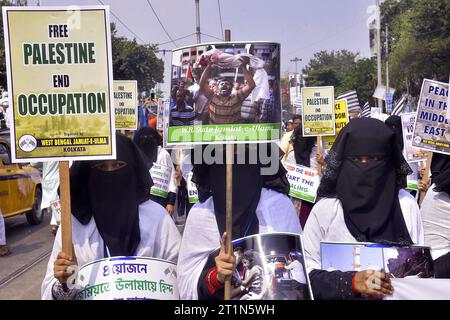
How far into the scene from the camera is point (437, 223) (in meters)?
3.85

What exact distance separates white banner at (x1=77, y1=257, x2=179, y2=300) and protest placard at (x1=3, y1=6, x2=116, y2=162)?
21.2 inches

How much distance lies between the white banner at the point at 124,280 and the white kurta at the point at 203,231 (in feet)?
1.05

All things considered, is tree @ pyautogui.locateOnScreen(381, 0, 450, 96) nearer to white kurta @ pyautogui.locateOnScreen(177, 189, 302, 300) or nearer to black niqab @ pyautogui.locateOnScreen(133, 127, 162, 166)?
black niqab @ pyautogui.locateOnScreen(133, 127, 162, 166)

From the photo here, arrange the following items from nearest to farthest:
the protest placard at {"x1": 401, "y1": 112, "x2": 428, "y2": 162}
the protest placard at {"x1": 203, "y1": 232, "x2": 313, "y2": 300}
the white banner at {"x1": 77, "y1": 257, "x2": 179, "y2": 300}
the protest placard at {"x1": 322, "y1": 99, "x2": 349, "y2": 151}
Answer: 1. the protest placard at {"x1": 203, "y1": 232, "x2": 313, "y2": 300}
2. the white banner at {"x1": 77, "y1": 257, "x2": 179, "y2": 300}
3. the protest placard at {"x1": 401, "y1": 112, "x2": 428, "y2": 162}
4. the protest placard at {"x1": 322, "y1": 99, "x2": 349, "y2": 151}

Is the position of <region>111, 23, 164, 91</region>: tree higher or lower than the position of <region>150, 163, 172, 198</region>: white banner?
higher

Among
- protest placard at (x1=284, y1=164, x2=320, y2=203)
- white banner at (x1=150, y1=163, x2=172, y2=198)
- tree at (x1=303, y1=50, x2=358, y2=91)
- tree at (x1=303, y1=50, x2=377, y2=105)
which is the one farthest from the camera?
tree at (x1=303, y1=50, x2=358, y2=91)

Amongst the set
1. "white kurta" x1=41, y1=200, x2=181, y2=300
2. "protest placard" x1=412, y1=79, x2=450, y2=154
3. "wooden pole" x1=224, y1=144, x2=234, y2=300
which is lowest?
"white kurta" x1=41, y1=200, x2=181, y2=300

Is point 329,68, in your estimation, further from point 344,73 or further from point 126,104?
point 126,104

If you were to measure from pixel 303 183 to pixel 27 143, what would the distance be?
14.8 feet

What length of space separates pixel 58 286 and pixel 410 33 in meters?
34.1

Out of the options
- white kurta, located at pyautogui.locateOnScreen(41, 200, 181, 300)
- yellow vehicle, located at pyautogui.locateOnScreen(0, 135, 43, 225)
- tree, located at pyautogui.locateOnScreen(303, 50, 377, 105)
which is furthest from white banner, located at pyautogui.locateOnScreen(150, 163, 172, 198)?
tree, located at pyautogui.locateOnScreen(303, 50, 377, 105)

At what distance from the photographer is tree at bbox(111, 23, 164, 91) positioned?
33.8m

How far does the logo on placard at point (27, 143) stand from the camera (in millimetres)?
3008

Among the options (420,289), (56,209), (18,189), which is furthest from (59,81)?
(18,189)
